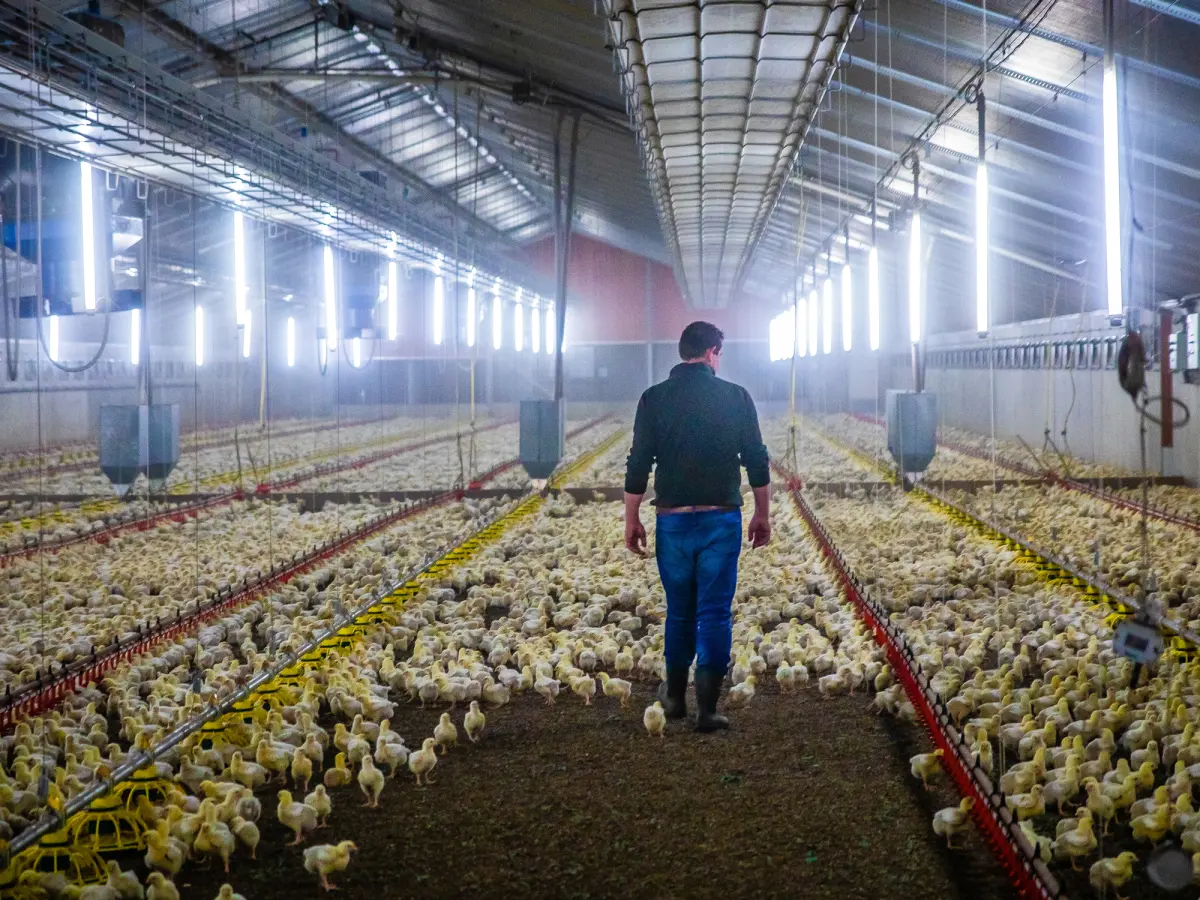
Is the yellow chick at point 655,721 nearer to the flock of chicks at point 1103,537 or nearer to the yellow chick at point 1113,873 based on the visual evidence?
the yellow chick at point 1113,873

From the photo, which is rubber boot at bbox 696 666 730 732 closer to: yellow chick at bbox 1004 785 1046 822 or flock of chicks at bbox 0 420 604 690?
yellow chick at bbox 1004 785 1046 822

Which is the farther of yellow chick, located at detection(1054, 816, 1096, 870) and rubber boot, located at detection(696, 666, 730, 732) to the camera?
rubber boot, located at detection(696, 666, 730, 732)

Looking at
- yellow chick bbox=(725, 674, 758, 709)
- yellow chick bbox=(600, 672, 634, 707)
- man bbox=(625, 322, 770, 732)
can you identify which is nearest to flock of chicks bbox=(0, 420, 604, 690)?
yellow chick bbox=(600, 672, 634, 707)

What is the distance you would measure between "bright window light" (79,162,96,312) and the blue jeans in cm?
639

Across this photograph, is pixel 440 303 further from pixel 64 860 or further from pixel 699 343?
pixel 64 860

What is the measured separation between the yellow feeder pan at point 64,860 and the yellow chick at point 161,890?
18cm

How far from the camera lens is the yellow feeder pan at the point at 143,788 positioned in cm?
373

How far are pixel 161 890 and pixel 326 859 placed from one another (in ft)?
1.36

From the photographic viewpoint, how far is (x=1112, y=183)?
560 centimetres

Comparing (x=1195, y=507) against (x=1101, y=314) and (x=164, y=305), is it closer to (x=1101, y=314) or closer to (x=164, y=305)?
(x=1101, y=314)

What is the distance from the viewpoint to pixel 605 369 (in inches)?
1403

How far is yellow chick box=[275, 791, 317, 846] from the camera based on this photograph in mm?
3469

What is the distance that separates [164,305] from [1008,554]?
83.3ft

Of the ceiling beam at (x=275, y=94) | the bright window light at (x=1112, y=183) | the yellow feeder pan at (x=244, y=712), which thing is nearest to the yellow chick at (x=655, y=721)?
the yellow feeder pan at (x=244, y=712)
